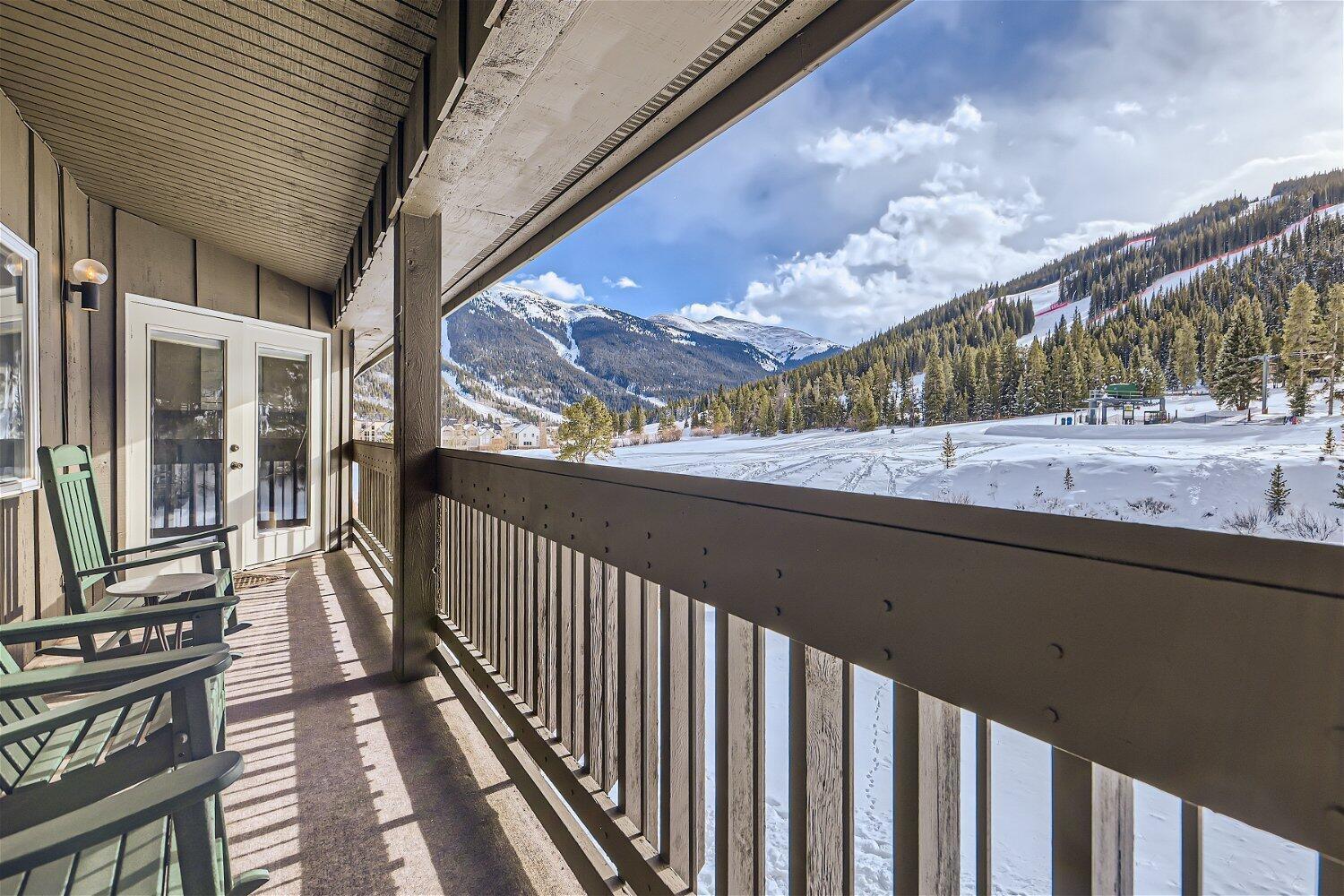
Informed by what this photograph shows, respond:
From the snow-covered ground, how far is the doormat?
4772 mm

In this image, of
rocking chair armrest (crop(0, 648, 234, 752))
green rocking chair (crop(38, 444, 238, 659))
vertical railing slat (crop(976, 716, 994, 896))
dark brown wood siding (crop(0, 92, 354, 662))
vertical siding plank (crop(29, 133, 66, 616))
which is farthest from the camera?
vertical siding plank (crop(29, 133, 66, 616))

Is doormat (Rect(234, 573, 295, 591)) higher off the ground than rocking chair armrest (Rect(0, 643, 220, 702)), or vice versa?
rocking chair armrest (Rect(0, 643, 220, 702))

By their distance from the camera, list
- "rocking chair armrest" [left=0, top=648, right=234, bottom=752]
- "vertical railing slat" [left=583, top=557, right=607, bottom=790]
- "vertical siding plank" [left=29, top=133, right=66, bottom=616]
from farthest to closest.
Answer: "vertical siding plank" [left=29, top=133, right=66, bottom=616] → "vertical railing slat" [left=583, top=557, right=607, bottom=790] → "rocking chair armrest" [left=0, top=648, right=234, bottom=752]

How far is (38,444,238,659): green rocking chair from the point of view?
235 cm

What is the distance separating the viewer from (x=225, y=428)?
505 centimetres

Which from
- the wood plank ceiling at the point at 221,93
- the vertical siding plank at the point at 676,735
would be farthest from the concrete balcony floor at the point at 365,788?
the wood plank ceiling at the point at 221,93

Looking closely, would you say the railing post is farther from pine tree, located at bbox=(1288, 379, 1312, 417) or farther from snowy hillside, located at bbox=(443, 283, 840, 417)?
pine tree, located at bbox=(1288, 379, 1312, 417)

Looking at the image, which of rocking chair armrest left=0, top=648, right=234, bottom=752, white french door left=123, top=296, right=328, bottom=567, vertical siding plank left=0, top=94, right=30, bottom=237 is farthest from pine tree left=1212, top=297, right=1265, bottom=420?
white french door left=123, top=296, right=328, bottom=567

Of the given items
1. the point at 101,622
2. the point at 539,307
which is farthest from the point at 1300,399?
the point at 101,622

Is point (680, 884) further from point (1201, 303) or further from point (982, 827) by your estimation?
point (1201, 303)

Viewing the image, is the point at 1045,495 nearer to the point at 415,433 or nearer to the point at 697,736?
the point at 697,736

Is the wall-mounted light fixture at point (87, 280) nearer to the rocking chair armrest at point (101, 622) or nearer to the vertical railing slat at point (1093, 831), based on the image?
the rocking chair armrest at point (101, 622)

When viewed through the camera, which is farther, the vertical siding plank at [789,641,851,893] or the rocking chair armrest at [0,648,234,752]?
the rocking chair armrest at [0,648,234,752]

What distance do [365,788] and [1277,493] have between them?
252 centimetres
